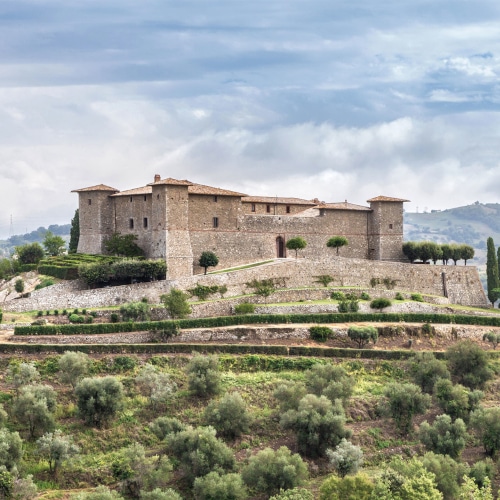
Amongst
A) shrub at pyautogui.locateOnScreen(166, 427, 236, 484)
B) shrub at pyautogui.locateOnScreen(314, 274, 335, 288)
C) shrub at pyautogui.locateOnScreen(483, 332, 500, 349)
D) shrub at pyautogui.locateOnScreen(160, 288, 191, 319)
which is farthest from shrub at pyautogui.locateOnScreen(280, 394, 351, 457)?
shrub at pyautogui.locateOnScreen(314, 274, 335, 288)

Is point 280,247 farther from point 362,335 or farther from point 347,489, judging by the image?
point 347,489

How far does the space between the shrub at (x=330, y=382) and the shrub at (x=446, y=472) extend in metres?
6.52

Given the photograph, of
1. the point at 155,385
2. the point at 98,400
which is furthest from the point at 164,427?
the point at 155,385

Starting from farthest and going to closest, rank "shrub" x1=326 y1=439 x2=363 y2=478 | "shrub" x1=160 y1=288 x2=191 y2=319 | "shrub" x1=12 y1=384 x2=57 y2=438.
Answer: "shrub" x1=160 y1=288 x2=191 y2=319, "shrub" x1=12 y1=384 x2=57 y2=438, "shrub" x1=326 y1=439 x2=363 y2=478

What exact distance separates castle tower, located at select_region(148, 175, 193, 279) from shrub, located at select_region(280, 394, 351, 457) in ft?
76.1

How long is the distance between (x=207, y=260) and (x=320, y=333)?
13.6m

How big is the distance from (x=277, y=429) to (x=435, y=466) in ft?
28.5

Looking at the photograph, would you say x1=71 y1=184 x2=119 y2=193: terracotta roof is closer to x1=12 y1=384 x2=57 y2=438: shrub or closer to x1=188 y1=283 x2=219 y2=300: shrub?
x1=188 y1=283 x2=219 y2=300: shrub

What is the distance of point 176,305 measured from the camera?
57.4 meters

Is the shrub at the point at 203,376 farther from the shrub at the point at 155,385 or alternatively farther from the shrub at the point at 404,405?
the shrub at the point at 404,405

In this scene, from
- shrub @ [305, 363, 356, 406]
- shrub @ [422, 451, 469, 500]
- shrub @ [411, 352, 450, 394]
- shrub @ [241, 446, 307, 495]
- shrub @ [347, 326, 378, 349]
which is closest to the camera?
shrub @ [241, 446, 307, 495]

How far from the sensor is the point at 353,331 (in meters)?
57.1

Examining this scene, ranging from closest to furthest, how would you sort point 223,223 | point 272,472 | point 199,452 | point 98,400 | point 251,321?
point 272,472
point 199,452
point 98,400
point 251,321
point 223,223

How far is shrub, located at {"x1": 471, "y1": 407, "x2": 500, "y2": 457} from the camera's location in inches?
1805
